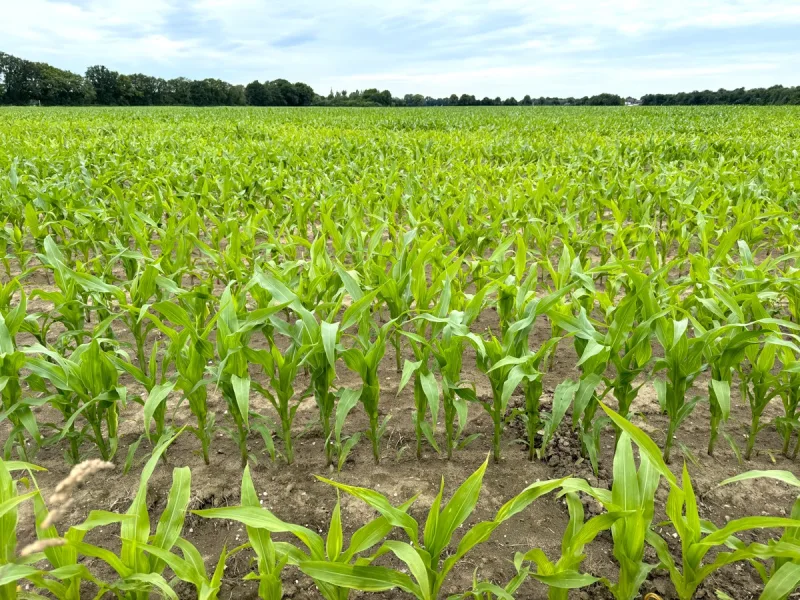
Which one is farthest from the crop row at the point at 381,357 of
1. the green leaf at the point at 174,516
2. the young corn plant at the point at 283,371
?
the green leaf at the point at 174,516

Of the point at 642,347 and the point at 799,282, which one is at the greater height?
the point at 799,282

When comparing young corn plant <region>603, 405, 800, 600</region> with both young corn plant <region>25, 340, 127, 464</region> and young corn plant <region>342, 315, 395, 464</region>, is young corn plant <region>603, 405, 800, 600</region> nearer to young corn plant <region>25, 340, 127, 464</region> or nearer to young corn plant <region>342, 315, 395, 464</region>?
young corn plant <region>342, 315, 395, 464</region>

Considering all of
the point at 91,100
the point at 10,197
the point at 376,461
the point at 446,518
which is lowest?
the point at 376,461

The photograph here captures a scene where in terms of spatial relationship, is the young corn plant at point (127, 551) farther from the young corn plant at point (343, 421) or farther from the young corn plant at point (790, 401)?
the young corn plant at point (790, 401)

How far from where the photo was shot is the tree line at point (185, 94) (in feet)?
201

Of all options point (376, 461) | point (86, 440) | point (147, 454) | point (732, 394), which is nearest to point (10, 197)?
point (86, 440)

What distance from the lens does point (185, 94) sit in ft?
225

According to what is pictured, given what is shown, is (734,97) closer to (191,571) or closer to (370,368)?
(370,368)

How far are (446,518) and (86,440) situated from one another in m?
1.83

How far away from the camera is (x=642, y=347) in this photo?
2051 millimetres

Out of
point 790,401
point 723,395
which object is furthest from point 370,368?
point 790,401

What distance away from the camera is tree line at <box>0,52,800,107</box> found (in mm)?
61375

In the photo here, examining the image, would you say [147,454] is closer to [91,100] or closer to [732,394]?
[732,394]

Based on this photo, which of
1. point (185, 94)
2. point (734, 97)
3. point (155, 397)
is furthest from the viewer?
point (185, 94)
